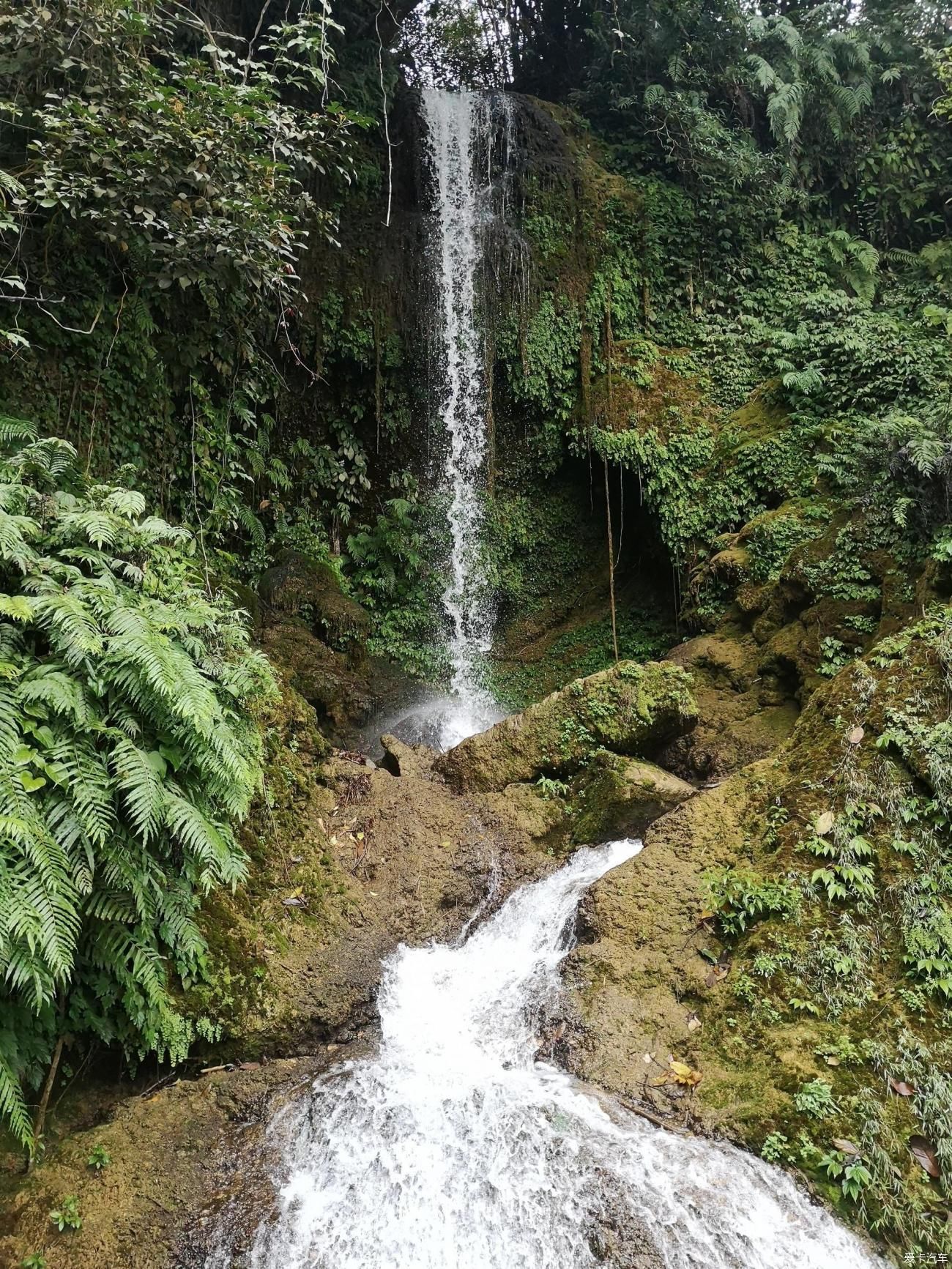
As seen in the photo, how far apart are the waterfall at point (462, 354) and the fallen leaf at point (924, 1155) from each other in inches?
357

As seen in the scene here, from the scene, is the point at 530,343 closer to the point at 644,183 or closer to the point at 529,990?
the point at 644,183

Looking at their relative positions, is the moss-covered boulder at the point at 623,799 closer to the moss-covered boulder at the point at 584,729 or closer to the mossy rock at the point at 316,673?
the moss-covered boulder at the point at 584,729

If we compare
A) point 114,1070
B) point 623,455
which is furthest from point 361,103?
point 114,1070

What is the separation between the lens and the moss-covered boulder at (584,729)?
320 inches

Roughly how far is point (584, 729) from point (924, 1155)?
181 inches

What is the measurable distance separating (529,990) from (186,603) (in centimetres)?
376

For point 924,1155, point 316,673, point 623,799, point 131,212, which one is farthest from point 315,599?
point 924,1155

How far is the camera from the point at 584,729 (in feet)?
26.8

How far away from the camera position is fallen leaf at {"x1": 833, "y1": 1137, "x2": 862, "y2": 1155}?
4160mm

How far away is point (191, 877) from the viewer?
4.66 metres

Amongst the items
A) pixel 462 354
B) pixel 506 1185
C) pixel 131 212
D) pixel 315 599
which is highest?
pixel 131 212

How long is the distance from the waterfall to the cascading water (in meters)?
8.05

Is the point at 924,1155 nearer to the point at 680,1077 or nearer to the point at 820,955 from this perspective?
the point at 820,955

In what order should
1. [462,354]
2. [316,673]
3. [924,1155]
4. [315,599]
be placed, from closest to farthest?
[924,1155]
[316,673]
[315,599]
[462,354]
